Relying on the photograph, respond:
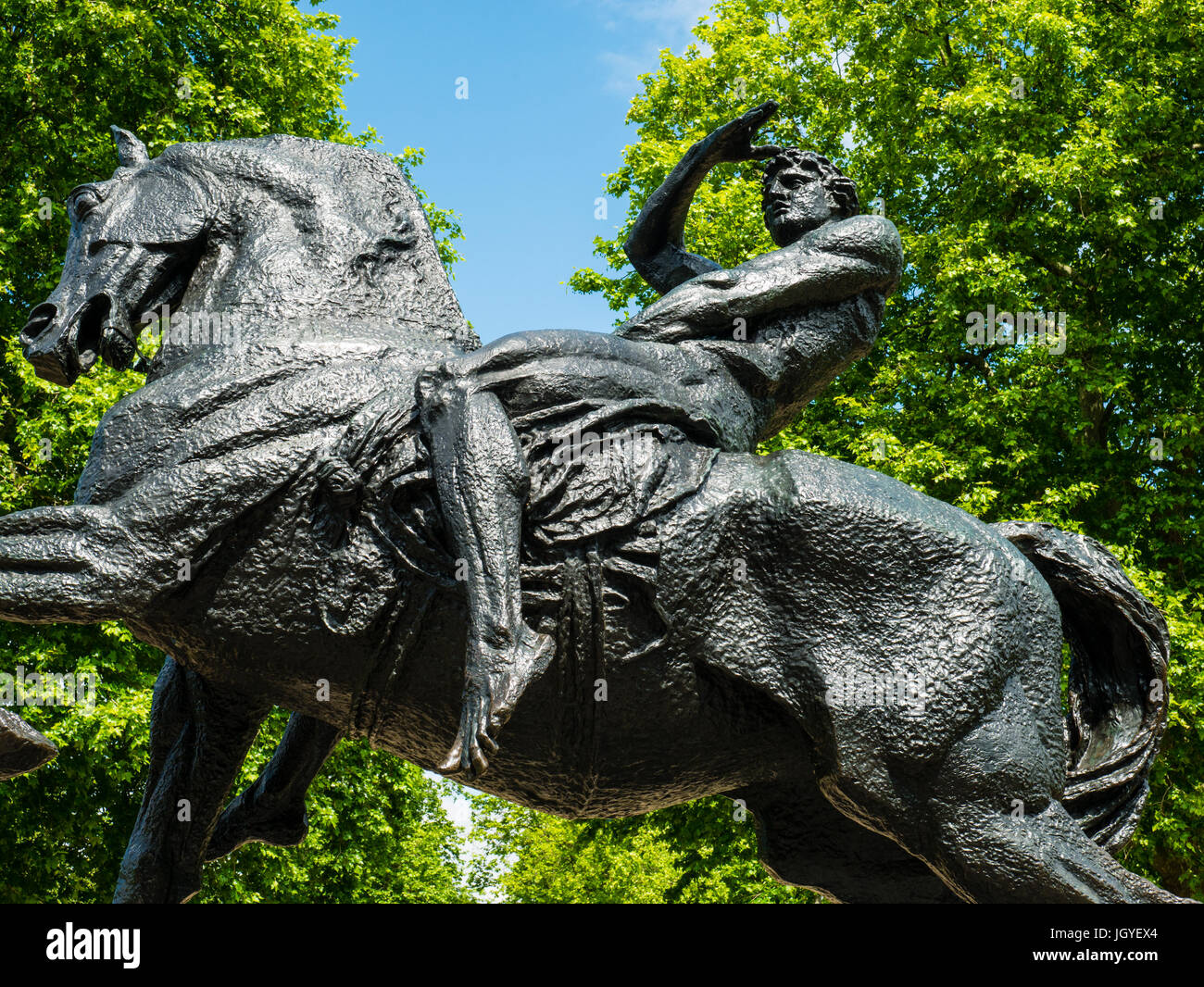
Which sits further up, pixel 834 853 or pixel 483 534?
pixel 483 534

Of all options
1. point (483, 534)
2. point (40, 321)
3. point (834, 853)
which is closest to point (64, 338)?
point (40, 321)

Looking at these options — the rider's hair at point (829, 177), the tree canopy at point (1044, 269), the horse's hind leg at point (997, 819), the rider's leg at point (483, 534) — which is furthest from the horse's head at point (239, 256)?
the tree canopy at point (1044, 269)

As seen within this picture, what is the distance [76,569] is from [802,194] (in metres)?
2.62

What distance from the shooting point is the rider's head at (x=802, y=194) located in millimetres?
4293

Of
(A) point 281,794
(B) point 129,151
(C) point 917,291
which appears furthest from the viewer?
(C) point 917,291

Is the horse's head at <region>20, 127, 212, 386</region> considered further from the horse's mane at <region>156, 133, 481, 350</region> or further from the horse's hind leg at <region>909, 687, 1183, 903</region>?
the horse's hind leg at <region>909, 687, 1183, 903</region>

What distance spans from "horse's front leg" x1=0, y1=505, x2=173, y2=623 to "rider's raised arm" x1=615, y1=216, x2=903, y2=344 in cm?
165

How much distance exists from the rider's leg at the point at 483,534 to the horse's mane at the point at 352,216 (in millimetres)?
478

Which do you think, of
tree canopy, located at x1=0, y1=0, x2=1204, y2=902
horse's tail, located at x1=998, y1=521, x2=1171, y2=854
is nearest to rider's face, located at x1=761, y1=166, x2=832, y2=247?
horse's tail, located at x1=998, y1=521, x2=1171, y2=854

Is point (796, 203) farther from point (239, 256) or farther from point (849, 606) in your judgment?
point (239, 256)

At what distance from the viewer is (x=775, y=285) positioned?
13.0ft

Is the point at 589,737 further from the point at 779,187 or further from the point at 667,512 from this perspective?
the point at 779,187

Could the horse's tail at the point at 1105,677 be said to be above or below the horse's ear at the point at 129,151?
below

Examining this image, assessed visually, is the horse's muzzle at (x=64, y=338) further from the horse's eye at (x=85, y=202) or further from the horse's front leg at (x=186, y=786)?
the horse's front leg at (x=186, y=786)
